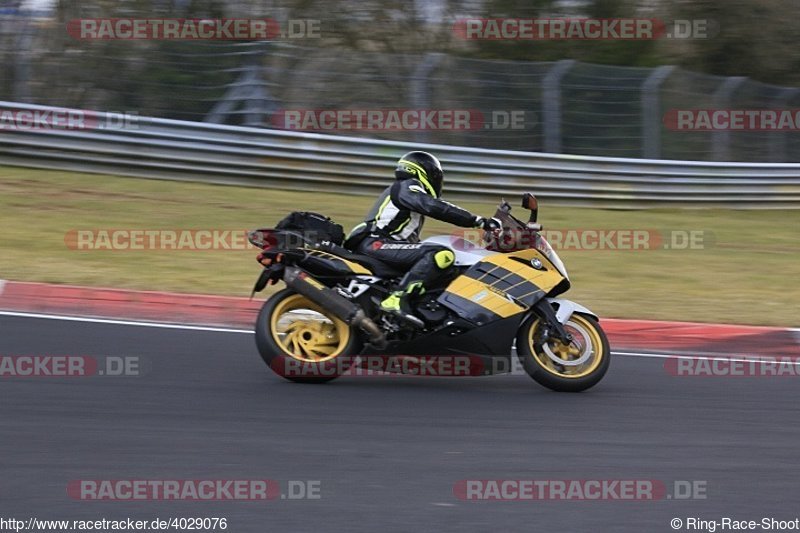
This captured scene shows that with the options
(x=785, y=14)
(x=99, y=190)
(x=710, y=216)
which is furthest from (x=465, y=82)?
(x=785, y=14)

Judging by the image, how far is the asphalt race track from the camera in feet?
17.1

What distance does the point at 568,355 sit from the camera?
7.52 meters

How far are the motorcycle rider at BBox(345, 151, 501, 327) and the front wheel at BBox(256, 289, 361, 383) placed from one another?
16.8 inches

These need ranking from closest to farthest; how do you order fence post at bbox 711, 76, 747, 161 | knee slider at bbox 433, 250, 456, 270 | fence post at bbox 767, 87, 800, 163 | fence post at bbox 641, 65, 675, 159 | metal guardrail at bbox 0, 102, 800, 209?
knee slider at bbox 433, 250, 456, 270 → metal guardrail at bbox 0, 102, 800, 209 → fence post at bbox 641, 65, 675, 159 → fence post at bbox 711, 76, 747, 161 → fence post at bbox 767, 87, 800, 163

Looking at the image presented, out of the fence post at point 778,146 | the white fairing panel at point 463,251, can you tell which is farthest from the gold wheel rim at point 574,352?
the fence post at point 778,146

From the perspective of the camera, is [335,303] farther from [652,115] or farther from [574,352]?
[652,115]

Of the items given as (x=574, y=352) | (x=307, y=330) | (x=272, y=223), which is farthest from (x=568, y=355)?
(x=272, y=223)

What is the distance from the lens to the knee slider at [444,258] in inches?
295

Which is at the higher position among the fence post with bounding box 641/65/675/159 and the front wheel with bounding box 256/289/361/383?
the fence post with bounding box 641/65/675/159

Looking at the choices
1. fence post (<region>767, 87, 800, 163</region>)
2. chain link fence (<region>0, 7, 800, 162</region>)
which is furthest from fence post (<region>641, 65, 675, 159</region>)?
fence post (<region>767, 87, 800, 163</region>)

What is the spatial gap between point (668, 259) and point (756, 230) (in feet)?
10.3

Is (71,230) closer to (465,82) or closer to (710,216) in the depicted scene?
(465,82)

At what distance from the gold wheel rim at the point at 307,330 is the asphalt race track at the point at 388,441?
23cm

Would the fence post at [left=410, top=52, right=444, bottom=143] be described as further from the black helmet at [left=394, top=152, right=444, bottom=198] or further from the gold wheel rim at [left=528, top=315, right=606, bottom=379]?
the gold wheel rim at [left=528, top=315, right=606, bottom=379]
